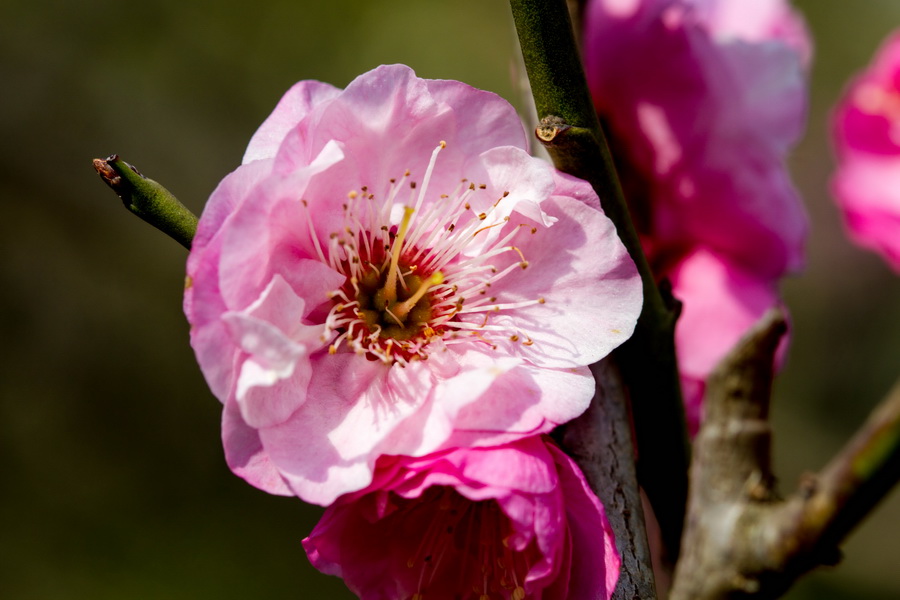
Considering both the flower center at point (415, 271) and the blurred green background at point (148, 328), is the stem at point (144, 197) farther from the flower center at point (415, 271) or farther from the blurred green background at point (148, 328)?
the blurred green background at point (148, 328)

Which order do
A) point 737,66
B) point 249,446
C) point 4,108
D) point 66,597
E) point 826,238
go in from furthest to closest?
point 826,238, point 4,108, point 66,597, point 737,66, point 249,446

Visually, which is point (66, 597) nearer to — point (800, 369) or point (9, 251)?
point (9, 251)

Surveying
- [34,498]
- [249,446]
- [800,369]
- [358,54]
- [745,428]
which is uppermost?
[249,446]

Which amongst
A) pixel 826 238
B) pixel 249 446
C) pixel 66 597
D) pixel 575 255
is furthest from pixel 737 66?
pixel 826 238

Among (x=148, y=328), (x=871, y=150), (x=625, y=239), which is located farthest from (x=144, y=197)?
(x=148, y=328)

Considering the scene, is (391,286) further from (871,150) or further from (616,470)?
(871,150)

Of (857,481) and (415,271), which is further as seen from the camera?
(415,271)

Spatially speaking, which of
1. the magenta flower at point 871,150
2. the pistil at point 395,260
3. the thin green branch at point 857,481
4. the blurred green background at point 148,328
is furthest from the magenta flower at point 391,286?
the blurred green background at point 148,328
